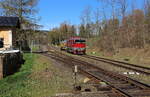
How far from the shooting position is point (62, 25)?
422 feet

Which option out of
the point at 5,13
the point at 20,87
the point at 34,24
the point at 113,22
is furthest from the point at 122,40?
the point at 20,87

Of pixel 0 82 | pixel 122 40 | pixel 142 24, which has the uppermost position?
pixel 142 24

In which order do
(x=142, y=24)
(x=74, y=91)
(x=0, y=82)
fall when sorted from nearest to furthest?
(x=74, y=91)
(x=0, y=82)
(x=142, y=24)

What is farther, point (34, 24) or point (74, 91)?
point (34, 24)

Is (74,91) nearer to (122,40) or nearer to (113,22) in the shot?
(122,40)

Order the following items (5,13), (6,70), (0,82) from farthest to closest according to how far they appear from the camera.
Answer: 1. (5,13)
2. (6,70)
3. (0,82)

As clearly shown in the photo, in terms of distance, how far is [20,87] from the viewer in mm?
10773

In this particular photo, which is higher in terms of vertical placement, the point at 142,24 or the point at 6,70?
the point at 142,24

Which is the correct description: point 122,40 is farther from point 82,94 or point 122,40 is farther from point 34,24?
point 82,94

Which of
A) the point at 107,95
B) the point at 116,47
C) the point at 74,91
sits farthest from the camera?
the point at 116,47

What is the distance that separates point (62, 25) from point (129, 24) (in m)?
86.7

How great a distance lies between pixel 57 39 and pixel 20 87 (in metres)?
117

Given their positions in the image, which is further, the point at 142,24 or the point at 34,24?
the point at 34,24

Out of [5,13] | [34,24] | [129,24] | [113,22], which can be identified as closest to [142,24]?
→ [129,24]
